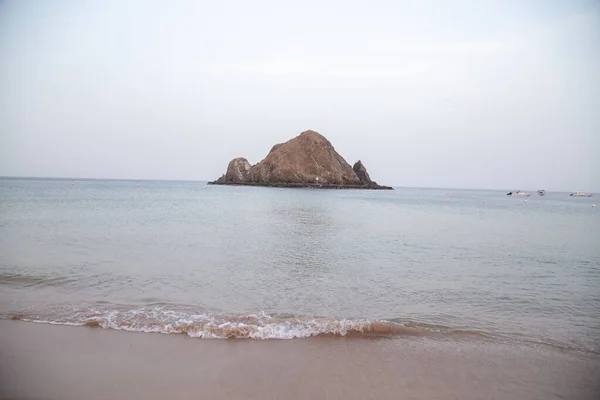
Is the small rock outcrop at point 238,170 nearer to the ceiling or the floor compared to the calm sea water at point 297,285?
nearer to the ceiling

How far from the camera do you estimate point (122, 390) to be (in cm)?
500

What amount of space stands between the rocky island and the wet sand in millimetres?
140889

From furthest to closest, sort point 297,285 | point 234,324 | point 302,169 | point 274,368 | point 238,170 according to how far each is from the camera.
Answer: point 238,170 → point 302,169 → point 297,285 → point 234,324 → point 274,368

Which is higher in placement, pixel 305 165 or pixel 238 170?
pixel 305 165

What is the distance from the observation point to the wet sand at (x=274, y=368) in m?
5.11

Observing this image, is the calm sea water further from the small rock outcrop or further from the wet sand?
the small rock outcrop

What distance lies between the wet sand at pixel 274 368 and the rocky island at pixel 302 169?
462 feet

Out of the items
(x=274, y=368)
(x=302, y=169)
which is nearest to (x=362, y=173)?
(x=302, y=169)

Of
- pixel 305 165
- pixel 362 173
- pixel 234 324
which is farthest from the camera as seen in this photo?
pixel 362 173

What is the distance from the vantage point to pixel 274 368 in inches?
229

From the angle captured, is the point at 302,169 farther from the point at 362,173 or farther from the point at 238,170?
the point at 362,173

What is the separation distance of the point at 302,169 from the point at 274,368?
148 m

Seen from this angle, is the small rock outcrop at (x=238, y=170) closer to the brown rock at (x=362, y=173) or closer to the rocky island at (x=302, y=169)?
the rocky island at (x=302, y=169)

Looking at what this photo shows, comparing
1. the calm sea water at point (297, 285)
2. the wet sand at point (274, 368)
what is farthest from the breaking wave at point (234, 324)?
the wet sand at point (274, 368)
